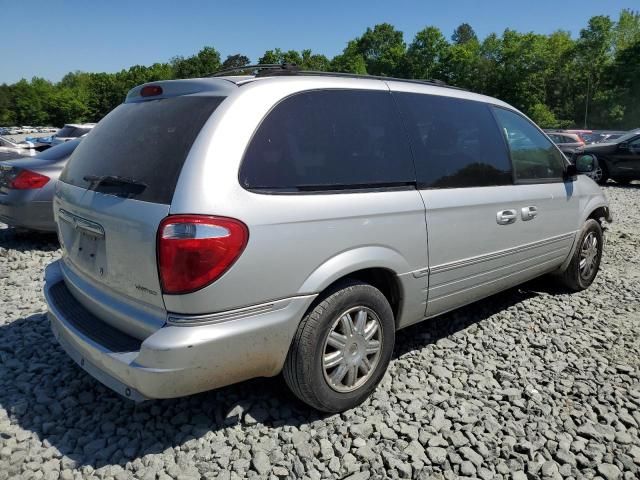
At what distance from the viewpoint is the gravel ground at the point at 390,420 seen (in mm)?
2406

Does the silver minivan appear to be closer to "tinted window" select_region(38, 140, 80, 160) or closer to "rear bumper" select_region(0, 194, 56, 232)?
"rear bumper" select_region(0, 194, 56, 232)

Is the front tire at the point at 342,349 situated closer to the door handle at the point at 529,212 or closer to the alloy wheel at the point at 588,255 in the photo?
the door handle at the point at 529,212

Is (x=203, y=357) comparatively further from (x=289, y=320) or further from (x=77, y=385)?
(x=77, y=385)

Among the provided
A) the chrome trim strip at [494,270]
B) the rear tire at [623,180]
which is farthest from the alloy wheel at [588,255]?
the rear tire at [623,180]

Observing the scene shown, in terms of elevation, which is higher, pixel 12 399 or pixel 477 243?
pixel 477 243

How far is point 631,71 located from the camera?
184ft

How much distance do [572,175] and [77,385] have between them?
4.26m

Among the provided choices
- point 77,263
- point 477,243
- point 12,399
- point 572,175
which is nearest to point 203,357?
point 77,263

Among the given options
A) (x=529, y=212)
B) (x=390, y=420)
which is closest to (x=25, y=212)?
(x=390, y=420)

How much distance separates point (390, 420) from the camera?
2.76 metres

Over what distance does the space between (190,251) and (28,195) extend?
195 inches

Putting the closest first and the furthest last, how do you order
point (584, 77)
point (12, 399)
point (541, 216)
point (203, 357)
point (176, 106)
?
point (203, 357)
point (176, 106)
point (12, 399)
point (541, 216)
point (584, 77)

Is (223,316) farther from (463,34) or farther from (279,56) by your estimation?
(463,34)

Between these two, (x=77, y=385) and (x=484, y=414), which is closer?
(x=484, y=414)
